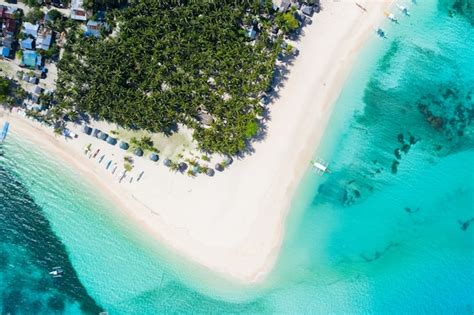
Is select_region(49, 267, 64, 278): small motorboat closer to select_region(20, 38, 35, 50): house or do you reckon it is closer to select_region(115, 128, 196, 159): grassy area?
select_region(115, 128, 196, 159): grassy area

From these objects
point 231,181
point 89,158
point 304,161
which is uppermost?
point 304,161

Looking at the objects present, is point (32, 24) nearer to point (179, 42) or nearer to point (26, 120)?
point (26, 120)

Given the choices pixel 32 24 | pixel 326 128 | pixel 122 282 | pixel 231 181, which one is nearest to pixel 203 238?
pixel 231 181

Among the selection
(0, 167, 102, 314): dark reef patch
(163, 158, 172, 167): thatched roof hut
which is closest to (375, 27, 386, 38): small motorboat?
(163, 158, 172, 167): thatched roof hut

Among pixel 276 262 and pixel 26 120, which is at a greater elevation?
pixel 26 120

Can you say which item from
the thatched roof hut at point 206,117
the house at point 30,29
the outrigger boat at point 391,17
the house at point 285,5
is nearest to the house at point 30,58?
the house at point 30,29

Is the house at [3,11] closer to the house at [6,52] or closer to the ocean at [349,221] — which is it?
the house at [6,52]

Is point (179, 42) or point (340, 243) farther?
point (340, 243)
